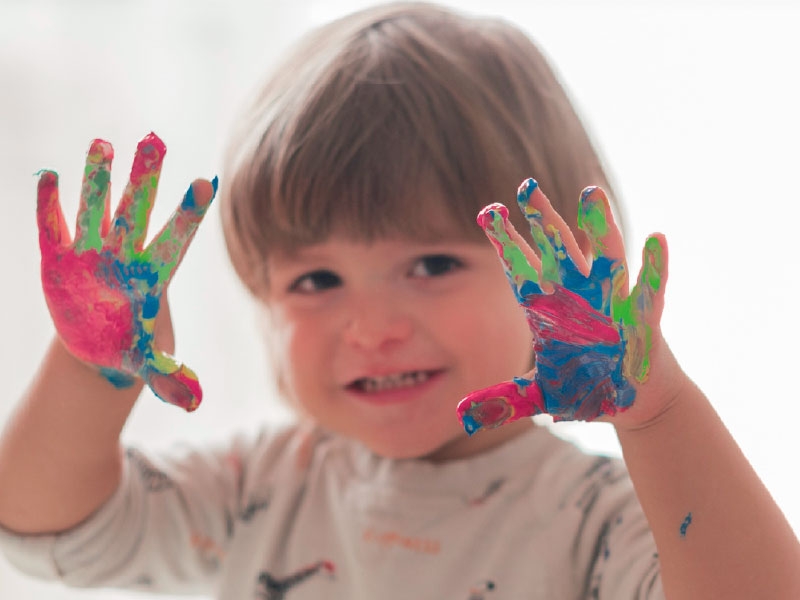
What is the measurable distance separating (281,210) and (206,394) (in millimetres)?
629

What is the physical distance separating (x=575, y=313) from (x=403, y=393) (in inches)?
9.8

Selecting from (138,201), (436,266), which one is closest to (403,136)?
(436,266)

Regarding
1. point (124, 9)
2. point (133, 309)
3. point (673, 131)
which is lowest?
point (133, 309)

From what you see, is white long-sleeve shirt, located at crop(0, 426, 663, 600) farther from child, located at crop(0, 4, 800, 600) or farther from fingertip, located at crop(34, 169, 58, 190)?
fingertip, located at crop(34, 169, 58, 190)

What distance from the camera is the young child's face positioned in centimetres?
75

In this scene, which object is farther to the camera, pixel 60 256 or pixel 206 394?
pixel 206 394

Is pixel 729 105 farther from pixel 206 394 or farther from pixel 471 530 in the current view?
pixel 206 394

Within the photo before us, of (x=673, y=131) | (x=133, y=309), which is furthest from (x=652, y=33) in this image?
(x=133, y=309)

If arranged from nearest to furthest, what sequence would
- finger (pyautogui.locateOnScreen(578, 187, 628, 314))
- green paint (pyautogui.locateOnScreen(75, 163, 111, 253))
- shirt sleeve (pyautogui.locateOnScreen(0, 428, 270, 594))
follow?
finger (pyautogui.locateOnScreen(578, 187, 628, 314)), green paint (pyautogui.locateOnScreen(75, 163, 111, 253)), shirt sleeve (pyautogui.locateOnScreen(0, 428, 270, 594))

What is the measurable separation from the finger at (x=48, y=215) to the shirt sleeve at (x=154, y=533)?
0.94ft

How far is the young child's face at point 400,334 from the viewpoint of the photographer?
746 mm

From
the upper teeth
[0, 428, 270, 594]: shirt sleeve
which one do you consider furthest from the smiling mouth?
[0, 428, 270, 594]: shirt sleeve

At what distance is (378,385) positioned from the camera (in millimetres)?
778

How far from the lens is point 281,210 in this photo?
0.77 m
